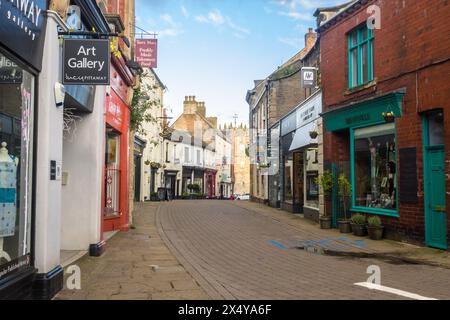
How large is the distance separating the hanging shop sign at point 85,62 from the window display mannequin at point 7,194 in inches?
65.9

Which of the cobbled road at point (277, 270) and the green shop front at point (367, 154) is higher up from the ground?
the green shop front at point (367, 154)

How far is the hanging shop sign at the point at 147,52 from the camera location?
58.3ft

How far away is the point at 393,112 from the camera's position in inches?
468

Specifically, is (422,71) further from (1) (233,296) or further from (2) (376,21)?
(1) (233,296)

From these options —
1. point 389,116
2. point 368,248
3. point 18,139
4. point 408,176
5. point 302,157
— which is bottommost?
point 368,248

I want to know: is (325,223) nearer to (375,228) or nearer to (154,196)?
(375,228)

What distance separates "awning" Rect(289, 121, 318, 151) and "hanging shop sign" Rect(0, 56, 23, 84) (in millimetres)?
12854

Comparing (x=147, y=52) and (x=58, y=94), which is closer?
(x=58, y=94)

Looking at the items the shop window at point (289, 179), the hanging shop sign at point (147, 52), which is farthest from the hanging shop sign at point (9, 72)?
the shop window at point (289, 179)

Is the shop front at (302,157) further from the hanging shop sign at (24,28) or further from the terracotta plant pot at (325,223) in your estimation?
the hanging shop sign at (24,28)

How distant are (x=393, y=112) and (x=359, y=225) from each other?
10.9ft

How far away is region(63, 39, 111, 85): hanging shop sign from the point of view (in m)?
6.90

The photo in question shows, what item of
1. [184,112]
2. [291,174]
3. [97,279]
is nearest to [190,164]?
[184,112]

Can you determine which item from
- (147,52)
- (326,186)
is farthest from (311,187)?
(147,52)
